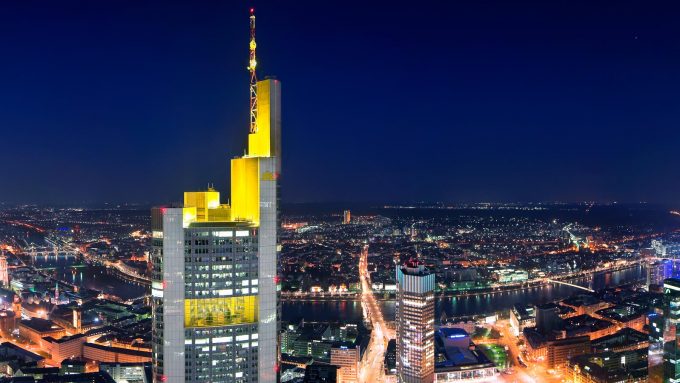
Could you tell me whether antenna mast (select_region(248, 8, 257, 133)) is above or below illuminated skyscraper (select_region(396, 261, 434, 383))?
above

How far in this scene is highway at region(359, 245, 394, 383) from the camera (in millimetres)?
24250

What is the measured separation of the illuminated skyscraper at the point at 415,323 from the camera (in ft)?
69.6

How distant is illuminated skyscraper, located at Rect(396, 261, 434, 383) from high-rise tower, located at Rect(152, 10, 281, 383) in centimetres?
1091

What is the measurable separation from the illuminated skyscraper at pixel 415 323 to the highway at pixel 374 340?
7.07 ft

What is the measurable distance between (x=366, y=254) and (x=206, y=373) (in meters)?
50.7

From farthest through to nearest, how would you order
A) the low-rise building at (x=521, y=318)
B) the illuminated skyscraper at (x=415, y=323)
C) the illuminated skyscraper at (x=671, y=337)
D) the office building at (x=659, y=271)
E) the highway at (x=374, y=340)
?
the office building at (x=659, y=271)
the low-rise building at (x=521, y=318)
the highway at (x=374, y=340)
the illuminated skyscraper at (x=415, y=323)
the illuminated skyscraper at (x=671, y=337)

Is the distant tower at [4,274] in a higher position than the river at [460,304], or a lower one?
higher

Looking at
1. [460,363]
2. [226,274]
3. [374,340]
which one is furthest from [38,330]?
[226,274]

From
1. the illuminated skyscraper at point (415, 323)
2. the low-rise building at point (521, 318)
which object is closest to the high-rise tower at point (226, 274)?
the illuminated skyscraper at point (415, 323)

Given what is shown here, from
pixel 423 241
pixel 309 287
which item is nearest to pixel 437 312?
pixel 309 287

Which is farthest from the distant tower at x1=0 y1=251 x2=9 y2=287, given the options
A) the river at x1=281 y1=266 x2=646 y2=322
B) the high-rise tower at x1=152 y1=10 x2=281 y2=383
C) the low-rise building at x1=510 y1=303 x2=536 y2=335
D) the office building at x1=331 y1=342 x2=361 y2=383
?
the high-rise tower at x1=152 y1=10 x2=281 y2=383

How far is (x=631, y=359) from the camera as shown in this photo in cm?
2409

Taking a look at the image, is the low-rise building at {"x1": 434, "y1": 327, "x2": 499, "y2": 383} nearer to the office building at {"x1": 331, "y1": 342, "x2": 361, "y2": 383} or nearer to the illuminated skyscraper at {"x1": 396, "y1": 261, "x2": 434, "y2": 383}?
the illuminated skyscraper at {"x1": 396, "y1": 261, "x2": 434, "y2": 383}

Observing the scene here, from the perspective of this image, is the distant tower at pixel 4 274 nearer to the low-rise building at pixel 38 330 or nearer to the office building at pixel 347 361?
the low-rise building at pixel 38 330
